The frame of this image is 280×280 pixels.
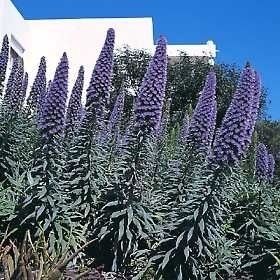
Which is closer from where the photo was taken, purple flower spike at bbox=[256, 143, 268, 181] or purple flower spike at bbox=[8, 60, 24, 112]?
purple flower spike at bbox=[8, 60, 24, 112]

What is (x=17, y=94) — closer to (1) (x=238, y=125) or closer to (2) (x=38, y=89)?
(2) (x=38, y=89)

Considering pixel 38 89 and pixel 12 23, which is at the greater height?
pixel 12 23

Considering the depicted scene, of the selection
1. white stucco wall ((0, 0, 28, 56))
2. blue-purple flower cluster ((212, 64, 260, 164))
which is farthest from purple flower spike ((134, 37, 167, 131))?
white stucco wall ((0, 0, 28, 56))

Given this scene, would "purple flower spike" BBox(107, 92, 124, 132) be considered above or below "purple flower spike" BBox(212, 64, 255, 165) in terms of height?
above

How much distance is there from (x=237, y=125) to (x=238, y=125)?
0.04 ft

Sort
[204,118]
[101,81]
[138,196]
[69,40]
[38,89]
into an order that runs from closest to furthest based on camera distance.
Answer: [138,196]
[101,81]
[204,118]
[38,89]
[69,40]

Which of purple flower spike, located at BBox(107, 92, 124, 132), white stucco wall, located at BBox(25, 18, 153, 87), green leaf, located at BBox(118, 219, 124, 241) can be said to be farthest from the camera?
white stucco wall, located at BBox(25, 18, 153, 87)

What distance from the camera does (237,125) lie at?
5.49m

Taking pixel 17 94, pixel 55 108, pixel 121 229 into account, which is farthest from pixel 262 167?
pixel 17 94

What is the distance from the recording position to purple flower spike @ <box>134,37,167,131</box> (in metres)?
5.77

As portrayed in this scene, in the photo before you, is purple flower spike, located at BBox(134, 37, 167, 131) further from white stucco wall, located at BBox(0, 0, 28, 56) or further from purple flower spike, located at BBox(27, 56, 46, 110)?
white stucco wall, located at BBox(0, 0, 28, 56)

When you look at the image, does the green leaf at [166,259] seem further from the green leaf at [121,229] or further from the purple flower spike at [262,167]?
the purple flower spike at [262,167]

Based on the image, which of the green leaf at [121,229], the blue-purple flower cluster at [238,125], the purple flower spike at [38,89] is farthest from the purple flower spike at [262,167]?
the purple flower spike at [38,89]

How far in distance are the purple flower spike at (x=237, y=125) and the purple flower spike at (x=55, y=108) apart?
1616 mm
